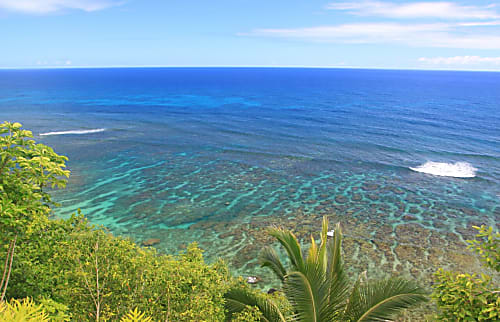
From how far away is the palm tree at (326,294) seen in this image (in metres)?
11.4

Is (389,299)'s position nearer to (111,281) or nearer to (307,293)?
(307,293)

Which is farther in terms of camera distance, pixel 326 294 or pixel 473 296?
pixel 326 294

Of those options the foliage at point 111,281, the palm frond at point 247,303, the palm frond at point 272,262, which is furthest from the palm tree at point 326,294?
the foliage at point 111,281

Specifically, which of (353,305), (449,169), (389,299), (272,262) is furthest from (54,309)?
(449,169)

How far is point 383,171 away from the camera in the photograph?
47781mm

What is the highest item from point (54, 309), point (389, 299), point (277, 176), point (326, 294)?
point (54, 309)

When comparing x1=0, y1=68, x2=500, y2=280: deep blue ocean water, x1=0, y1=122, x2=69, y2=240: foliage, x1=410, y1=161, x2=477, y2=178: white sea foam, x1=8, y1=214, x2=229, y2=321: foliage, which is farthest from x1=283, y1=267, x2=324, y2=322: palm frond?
x1=410, y1=161, x2=477, y2=178: white sea foam

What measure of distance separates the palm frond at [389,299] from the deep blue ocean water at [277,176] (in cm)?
1510

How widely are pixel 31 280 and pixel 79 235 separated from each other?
199 centimetres

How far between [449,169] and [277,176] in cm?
2439

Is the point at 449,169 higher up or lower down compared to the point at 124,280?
lower down

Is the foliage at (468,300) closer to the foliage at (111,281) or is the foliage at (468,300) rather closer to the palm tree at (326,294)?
the palm tree at (326,294)

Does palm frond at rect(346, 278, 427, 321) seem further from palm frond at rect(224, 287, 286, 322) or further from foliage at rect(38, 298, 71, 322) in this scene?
foliage at rect(38, 298, 71, 322)

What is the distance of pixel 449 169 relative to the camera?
48031mm
